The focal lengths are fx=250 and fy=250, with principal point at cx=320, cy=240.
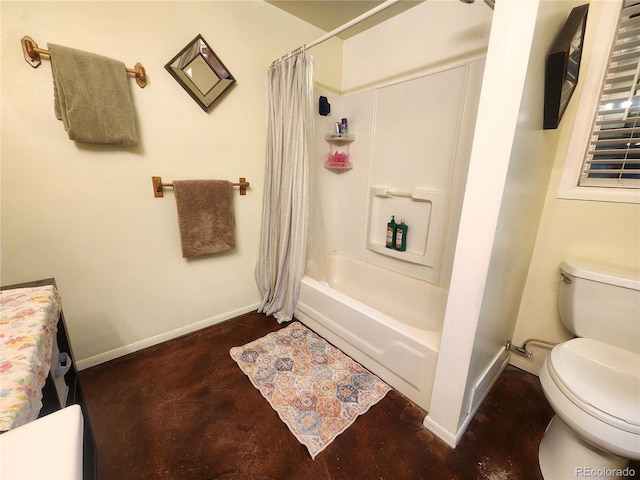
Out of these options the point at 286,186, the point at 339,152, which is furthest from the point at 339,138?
the point at 286,186

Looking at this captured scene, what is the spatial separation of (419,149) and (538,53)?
980 mm

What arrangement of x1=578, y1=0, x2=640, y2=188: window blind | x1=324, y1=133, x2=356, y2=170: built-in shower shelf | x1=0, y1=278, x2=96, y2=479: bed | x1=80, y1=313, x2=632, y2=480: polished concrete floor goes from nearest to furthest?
x1=0, y1=278, x2=96, y2=479: bed, x1=80, y1=313, x2=632, y2=480: polished concrete floor, x1=578, y1=0, x2=640, y2=188: window blind, x1=324, y1=133, x2=356, y2=170: built-in shower shelf

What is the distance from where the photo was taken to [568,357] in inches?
43.7

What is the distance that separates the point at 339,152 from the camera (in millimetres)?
2398

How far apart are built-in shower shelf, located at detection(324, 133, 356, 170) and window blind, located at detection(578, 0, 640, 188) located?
1560 millimetres

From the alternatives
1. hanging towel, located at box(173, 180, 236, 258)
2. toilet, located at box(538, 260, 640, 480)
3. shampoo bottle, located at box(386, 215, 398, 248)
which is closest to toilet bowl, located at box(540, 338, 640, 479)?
toilet, located at box(538, 260, 640, 480)

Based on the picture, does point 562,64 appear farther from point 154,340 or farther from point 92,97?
point 154,340

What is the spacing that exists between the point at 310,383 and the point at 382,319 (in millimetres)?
579

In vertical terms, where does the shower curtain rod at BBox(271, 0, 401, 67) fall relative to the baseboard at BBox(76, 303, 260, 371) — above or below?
above

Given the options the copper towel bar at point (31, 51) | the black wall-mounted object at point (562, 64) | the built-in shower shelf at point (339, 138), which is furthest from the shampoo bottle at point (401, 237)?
the copper towel bar at point (31, 51)

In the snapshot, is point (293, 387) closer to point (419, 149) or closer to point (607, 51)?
point (419, 149)

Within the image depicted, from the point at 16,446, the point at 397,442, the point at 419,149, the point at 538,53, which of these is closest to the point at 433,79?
the point at 419,149

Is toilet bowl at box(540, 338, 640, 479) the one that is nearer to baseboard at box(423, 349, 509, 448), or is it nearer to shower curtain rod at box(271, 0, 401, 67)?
baseboard at box(423, 349, 509, 448)

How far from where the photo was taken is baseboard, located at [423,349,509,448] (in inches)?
46.7
